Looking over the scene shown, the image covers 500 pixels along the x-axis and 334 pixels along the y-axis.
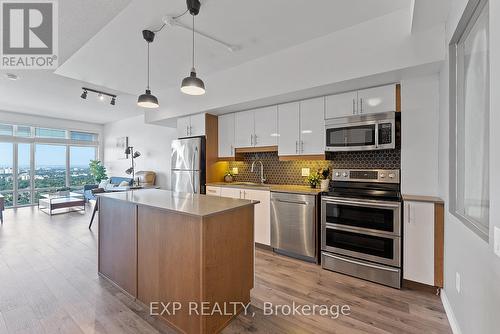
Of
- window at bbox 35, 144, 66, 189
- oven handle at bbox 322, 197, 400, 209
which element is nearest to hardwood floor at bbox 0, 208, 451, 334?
oven handle at bbox 322, 197, 400, 209

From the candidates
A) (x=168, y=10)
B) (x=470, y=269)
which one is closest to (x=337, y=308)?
(x=470, y=269)

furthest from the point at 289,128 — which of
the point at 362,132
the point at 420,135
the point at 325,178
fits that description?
the point at 420,135

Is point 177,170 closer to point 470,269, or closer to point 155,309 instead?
point 155,309

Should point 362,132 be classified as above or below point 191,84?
below

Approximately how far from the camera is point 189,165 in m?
4.32

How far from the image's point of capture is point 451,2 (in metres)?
1.86

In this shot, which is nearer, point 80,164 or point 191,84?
point 191,84

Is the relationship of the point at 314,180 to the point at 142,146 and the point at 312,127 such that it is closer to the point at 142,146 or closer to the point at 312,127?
the point at 312,127

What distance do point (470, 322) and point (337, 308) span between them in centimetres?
92

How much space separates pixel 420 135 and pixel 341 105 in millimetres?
934

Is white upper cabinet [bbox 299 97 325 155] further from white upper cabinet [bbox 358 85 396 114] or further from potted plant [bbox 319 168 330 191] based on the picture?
white upper cabinet [bbox 358 85 396 114]

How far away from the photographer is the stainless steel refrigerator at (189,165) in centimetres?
419

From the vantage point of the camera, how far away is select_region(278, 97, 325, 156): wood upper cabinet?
3162 millimetres

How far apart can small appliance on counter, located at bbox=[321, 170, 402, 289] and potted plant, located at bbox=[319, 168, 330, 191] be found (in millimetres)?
183
